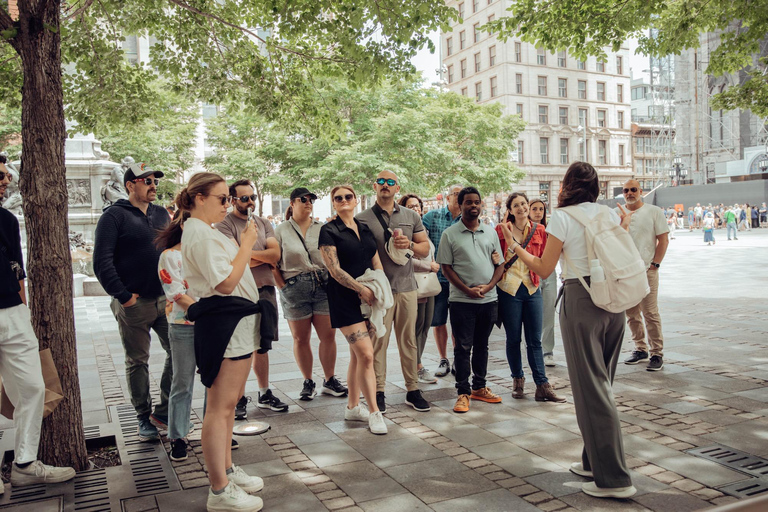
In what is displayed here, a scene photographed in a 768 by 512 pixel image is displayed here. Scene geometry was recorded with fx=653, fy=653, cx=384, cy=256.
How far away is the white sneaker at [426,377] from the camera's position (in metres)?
6.86

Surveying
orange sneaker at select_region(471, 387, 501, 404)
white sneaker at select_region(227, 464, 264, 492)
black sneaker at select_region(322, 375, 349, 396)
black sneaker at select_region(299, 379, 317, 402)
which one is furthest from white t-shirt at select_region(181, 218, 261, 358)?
orange sneaker at select_region(471, 387, 501, 404)

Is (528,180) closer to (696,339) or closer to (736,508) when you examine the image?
(696,339)

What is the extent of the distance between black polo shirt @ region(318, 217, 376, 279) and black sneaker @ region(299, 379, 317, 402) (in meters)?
1.49

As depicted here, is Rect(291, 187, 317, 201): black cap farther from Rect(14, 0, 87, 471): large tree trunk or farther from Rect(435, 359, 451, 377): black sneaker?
Rect(435, 359, 451, 377): black sneaker

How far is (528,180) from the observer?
65562 mm

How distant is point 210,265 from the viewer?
11.4 ft

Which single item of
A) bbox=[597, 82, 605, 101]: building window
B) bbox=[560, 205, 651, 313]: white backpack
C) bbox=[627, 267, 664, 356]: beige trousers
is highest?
bbox=[597, 82, 605, 101]: building window

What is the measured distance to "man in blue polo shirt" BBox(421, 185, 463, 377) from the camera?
730cm

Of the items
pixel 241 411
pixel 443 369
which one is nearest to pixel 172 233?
pixel 241 411

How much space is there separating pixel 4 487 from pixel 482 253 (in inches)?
163

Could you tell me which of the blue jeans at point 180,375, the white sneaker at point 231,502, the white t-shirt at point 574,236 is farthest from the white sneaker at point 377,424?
the white t-shirt at point 574,236

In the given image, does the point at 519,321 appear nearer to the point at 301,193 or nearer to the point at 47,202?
the point at 301,193

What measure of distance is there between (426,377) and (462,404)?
50.2 inches

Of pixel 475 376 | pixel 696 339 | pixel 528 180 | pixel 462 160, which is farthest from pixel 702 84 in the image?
pixel 475 376
